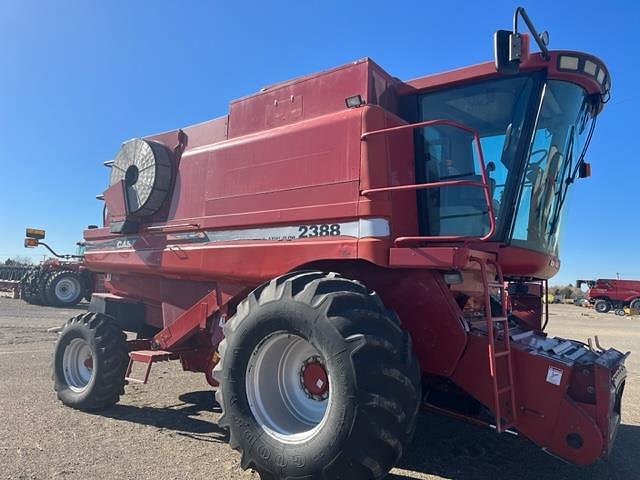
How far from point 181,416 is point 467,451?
311 cm

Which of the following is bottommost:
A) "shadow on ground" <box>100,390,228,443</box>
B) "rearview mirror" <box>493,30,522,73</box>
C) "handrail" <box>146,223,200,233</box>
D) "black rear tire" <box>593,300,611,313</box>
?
"shadow on ground" <box>100,390,228,443</box>

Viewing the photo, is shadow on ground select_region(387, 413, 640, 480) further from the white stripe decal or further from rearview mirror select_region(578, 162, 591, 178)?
rearview mirror select_region(578, 162, 591, 178)

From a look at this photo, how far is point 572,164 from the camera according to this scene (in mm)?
5215

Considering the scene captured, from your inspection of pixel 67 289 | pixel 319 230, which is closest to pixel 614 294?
pixel 67 289

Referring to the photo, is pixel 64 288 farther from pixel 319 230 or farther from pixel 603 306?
pixel 603 306

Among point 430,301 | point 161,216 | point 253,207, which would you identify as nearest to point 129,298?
point 161,216

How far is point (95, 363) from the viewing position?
19.7ft

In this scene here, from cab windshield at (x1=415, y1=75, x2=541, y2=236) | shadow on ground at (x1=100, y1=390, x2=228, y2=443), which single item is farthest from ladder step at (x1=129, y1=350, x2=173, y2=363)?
cab windshield at (x1=415, y1=75, x2=541, y2=236)

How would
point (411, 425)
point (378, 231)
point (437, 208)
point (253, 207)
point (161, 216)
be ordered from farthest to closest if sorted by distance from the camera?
point (161, 216) < point (253, 207) < point (437, 208) < point (378, 231) < point (411, 425)

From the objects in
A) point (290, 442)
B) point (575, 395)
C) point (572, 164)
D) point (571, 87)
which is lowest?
point (290, 442)

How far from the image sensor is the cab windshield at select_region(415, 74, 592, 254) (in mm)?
4410

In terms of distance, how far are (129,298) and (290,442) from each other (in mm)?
4007

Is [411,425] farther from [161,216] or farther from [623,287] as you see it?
[623,287]

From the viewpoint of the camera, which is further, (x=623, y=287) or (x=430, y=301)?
(x=623, y=287)
